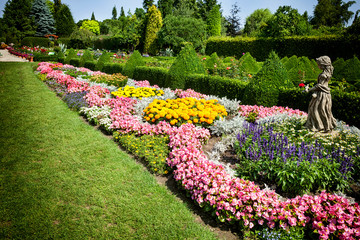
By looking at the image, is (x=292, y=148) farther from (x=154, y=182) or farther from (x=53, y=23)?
(x=53, y=23)

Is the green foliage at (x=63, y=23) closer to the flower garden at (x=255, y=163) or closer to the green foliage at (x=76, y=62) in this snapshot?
the green foliage at (x=76, y=62)

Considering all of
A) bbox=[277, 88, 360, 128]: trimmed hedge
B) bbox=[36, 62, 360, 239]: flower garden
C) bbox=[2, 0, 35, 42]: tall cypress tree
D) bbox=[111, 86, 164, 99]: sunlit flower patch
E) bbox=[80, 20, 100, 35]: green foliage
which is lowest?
bbox=[36, 62, 360, 239]: flower garden

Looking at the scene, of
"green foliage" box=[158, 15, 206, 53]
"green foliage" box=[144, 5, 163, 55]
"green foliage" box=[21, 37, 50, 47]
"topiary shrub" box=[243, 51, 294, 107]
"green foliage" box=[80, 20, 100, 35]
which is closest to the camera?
"topiary shrub" box=[243, 51, 294, 107]

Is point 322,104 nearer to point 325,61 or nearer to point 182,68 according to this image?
point 325,61

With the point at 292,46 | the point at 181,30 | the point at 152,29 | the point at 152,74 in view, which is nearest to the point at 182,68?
the point at 152,74

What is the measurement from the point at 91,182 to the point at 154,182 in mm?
1125

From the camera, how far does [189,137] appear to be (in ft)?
14.8

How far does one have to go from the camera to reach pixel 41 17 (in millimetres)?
46875

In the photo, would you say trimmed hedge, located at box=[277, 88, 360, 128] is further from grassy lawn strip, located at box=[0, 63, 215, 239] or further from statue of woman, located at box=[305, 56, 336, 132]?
grassy lawn strip, located at box=[0, 63, 215, 239]

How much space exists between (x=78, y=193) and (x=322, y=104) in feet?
17.1

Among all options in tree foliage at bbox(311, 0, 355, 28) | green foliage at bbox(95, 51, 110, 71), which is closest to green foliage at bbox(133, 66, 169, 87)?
green foliage at bbox(95, 51, 110, 71)

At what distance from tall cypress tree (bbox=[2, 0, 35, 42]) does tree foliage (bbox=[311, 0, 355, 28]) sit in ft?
204

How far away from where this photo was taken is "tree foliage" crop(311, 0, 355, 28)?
4259 centimetres

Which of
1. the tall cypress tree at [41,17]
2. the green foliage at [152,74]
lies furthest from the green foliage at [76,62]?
the tall cypress tree at [41,17]
